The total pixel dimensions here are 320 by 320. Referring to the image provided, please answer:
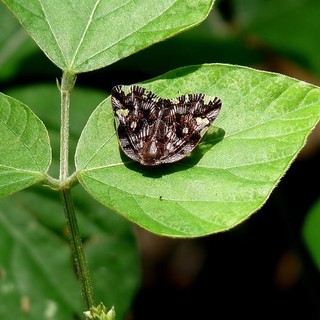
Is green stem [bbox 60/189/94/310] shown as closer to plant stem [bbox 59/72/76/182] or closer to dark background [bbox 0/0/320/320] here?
plant stem [bbox 59/72/76/182]

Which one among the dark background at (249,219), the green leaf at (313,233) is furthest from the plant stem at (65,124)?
the dark background at (249,219)

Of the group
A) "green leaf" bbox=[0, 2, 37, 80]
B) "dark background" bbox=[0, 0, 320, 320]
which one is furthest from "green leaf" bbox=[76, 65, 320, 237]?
"green leaf" bbox=[0, 2, 37, 80]

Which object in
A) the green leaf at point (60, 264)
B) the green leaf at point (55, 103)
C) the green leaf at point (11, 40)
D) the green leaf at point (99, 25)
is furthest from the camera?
the green leaf at point (11, 40)

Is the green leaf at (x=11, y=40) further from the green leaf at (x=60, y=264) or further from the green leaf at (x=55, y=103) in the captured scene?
the green leaf at (x=60, y=264)

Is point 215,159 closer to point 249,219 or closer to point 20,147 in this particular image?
point 20,147

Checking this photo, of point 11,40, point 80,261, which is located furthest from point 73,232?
point 11,40
